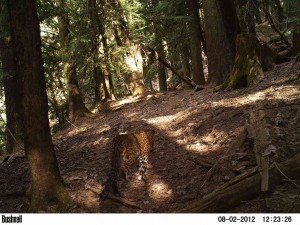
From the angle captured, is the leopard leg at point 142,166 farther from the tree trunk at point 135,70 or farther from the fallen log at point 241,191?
the tree trunk at point 135,70

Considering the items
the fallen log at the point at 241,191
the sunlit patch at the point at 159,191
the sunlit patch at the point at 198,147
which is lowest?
the sunlit patch at the point at 159,191

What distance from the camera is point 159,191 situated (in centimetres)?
675

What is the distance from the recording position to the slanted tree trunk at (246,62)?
431 inches

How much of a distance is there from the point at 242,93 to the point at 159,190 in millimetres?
4583

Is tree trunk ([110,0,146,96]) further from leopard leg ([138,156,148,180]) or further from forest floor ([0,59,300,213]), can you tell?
leopard leg ([138,156,148,180])

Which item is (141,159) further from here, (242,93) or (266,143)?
(242,93)

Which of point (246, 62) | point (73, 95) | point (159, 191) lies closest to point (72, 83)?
point (73, 95)

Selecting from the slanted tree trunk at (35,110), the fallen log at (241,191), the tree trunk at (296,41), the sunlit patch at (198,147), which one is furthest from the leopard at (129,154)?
the tree trunk at (296,41)

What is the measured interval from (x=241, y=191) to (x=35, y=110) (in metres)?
3.88

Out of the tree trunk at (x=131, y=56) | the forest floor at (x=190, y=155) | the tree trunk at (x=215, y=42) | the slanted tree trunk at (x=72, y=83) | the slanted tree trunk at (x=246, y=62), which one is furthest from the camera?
the slanted tree trunk at (x=72, y=83)

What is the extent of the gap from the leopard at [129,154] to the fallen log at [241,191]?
2265 millimetres

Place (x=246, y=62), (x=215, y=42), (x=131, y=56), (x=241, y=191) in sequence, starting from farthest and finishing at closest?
(x=131, y=56) → (x=215, y=42) → (x=246, y=62) → (x=241, y=191)

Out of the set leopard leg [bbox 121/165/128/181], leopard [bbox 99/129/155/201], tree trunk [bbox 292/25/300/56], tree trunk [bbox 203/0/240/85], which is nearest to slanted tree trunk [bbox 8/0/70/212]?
leopard [bbox 99/129/155/201]

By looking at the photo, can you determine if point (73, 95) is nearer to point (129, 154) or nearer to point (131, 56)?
point (131, 56)
